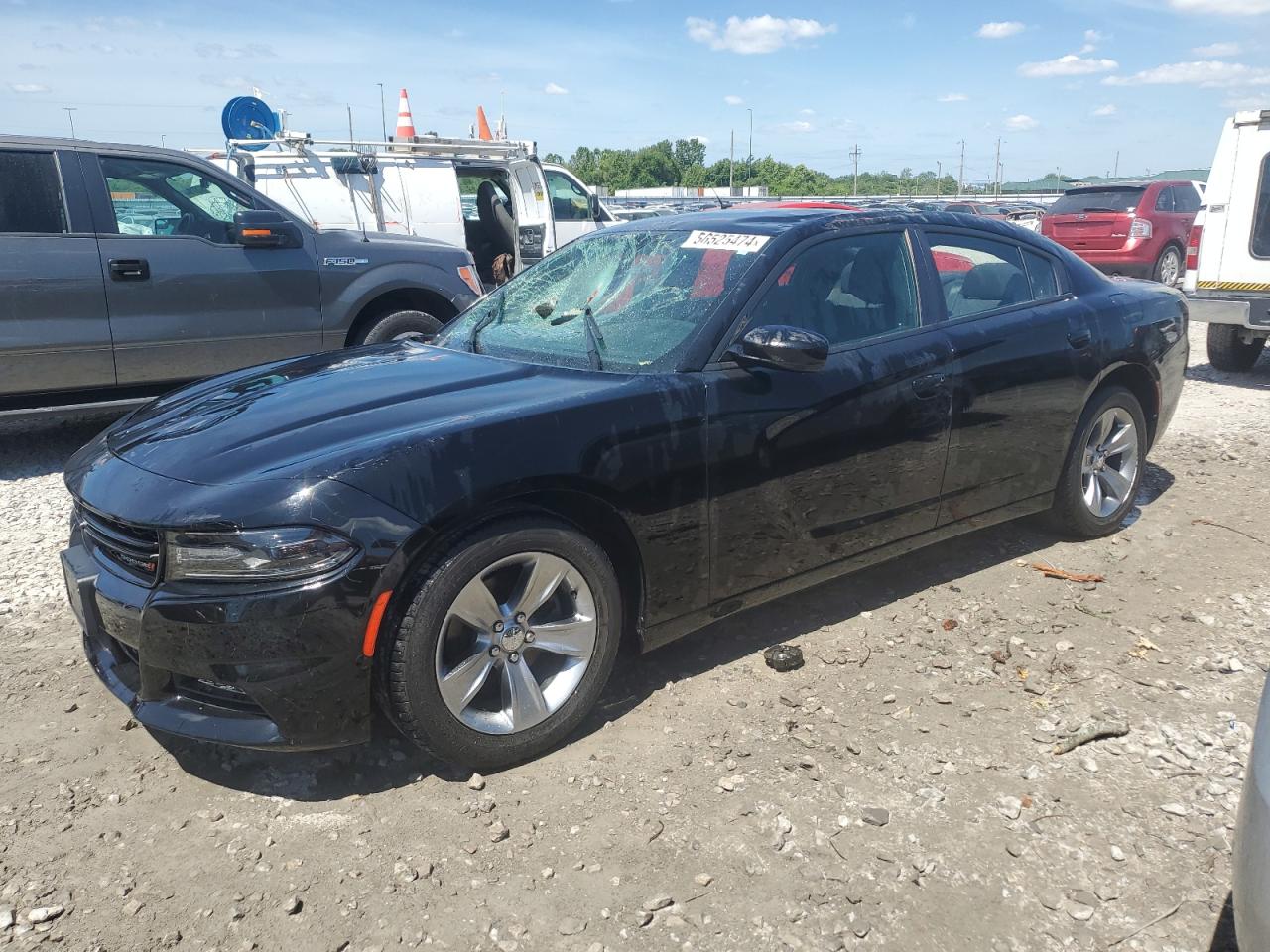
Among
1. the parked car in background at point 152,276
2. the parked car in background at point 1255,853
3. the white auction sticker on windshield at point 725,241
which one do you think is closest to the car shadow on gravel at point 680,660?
the white auction sticker on windshield at point 725,241

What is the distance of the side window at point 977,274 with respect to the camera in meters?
4.10

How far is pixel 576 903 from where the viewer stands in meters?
2.46

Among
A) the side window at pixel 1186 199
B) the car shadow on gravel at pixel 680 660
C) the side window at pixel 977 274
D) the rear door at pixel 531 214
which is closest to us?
the car shadow on gravel at pixel 680 660

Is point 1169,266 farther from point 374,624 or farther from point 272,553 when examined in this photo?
point 272,553

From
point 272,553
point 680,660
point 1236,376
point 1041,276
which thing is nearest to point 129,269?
point 272,553

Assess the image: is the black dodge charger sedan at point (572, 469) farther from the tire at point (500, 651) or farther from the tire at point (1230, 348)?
the tire at point (1230, 348)

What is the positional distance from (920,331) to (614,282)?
1228mm

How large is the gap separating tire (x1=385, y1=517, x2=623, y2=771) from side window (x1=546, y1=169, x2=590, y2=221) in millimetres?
9621

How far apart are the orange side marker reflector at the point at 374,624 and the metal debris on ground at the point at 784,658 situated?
1574 mm

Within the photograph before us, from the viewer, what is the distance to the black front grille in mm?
2711

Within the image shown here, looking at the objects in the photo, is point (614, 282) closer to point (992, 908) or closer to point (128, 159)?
point (992, 908)

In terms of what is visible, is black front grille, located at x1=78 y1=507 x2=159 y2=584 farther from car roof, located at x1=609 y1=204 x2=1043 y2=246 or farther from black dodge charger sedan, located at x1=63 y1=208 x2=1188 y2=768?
car roof, located at x1=609 y1=204 x2=1043 y2=246

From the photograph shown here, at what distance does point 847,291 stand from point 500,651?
6.39 feet

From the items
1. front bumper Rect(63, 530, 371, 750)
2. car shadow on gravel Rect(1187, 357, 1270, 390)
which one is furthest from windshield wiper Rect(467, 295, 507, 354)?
car shadow on gravel Rect(1187, 357, 1270, 390)
